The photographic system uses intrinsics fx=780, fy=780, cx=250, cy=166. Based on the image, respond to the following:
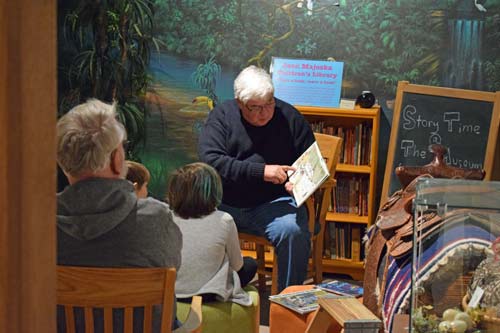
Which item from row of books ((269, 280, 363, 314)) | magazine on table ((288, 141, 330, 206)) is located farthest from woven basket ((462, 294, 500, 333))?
magazine on table ((288, 141, 330, 206))

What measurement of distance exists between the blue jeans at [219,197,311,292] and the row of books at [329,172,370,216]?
1.20 m

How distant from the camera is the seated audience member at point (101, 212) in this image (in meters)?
2.33

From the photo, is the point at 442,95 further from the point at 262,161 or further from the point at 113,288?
the point at 113,288

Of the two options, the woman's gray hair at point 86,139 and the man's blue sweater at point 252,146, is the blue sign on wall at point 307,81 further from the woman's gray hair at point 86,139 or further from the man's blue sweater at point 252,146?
the woman's gray hair at point 86,139

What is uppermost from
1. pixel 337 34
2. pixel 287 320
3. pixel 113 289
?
pixel 337 34

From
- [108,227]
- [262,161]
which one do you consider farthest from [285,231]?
[108,227]

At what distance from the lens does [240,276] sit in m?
3.50

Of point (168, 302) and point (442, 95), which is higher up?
point (442, 95)

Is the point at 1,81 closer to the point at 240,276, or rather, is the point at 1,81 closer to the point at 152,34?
the point at 240,276

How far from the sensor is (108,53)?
243 inches

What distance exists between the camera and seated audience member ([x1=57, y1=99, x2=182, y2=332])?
2326mm

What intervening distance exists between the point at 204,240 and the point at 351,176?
2.60m

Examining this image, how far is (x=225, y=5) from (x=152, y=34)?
0.62 m

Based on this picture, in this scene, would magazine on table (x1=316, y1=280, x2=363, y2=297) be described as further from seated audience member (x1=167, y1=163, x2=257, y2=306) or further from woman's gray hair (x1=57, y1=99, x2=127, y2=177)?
woman's gray hair (x1=57, y1=99, x2=127, y2=177)
